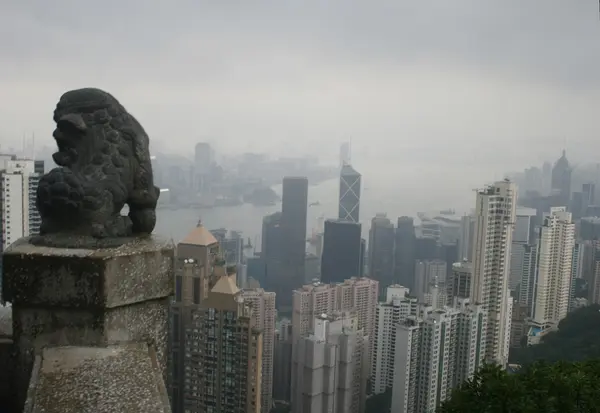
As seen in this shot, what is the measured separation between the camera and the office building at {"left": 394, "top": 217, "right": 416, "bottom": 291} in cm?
1733

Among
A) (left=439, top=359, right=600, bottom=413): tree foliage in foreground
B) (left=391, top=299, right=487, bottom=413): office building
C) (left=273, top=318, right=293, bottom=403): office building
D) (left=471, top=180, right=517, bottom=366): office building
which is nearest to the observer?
(left=439, top=359, right=600, bottom=413): tree foliage in foreground

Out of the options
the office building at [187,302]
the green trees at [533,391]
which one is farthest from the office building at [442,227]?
the green trees at [533,391]

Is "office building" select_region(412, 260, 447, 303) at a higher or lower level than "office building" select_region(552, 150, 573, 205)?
lower

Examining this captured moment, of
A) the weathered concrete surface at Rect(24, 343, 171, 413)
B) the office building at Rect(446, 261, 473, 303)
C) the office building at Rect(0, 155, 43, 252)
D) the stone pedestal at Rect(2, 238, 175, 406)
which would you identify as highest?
the stone pedestal at Rect(2, 238, 175, 406)

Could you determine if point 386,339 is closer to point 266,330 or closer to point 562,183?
point 266,330

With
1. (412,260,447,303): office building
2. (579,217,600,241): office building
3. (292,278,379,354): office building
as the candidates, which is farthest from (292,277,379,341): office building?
(579,217,600,241): office building

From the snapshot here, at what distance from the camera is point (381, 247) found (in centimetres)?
1828

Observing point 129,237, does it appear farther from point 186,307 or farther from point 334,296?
point 334,296

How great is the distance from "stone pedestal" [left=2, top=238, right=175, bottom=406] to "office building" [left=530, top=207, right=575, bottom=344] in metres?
15.7

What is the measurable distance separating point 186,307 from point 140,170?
798cm

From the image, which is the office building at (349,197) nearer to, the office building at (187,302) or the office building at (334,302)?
the office building at (334,302)

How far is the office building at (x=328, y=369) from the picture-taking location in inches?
424

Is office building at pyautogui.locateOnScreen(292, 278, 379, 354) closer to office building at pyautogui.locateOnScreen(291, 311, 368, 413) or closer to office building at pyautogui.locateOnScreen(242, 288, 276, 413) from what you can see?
office building at pyautogui.locateOnScreen(242, 288, 276, 413)

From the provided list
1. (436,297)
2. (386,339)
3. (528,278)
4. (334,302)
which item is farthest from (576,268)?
(386,339)
